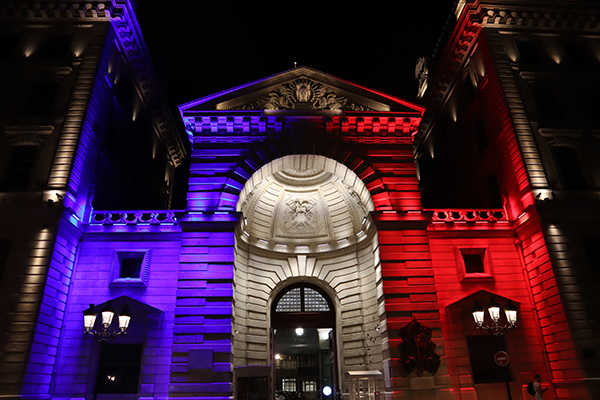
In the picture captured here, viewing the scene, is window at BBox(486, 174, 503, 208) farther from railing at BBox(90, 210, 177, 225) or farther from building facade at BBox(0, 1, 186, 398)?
building facade at BBox(0, 1, 186, 398)

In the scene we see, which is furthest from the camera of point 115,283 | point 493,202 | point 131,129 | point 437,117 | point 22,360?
point 437,117

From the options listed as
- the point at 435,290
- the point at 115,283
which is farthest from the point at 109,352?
the point at 435,290

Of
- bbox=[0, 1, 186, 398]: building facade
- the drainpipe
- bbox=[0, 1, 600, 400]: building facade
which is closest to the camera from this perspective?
bbox=[0, 1, 186, 398]: building facade

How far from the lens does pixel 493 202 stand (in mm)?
24641

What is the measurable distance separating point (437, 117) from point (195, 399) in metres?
28.4

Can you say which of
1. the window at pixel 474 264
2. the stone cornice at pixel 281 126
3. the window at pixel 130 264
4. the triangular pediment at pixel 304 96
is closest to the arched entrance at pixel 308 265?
the stone cornice at pixel 281 126

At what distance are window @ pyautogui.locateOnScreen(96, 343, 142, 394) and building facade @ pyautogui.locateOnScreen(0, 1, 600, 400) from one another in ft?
0.27

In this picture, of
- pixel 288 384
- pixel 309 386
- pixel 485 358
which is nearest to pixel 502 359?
pixel 485 358

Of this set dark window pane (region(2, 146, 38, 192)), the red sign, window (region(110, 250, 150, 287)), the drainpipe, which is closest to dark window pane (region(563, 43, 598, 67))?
the drainpipe

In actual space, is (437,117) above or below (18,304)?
above

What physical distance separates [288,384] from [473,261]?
17630 mm

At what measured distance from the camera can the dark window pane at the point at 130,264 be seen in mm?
20000

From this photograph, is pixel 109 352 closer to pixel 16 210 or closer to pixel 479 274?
pixel 16 210

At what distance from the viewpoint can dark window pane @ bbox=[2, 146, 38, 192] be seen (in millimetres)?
19625
